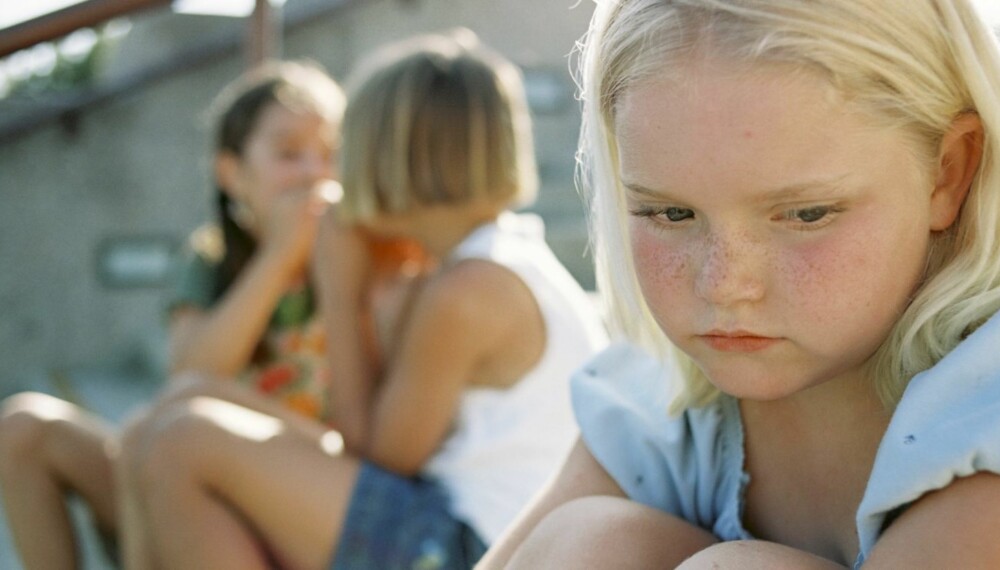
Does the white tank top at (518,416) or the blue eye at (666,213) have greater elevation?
the blue eye at (666,213)

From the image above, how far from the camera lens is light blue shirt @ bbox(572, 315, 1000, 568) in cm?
95

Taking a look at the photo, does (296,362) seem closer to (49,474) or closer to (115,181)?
(49,474)

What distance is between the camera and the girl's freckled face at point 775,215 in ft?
3.19

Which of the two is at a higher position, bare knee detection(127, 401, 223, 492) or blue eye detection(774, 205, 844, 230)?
blue eye detection(774, 205, 844, 230)

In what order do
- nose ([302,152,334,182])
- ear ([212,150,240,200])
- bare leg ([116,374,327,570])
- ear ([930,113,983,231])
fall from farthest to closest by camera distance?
ear ([212,150,240,200])
nose ([302,152,334,182])
bare leg ([116,374,327,570])
ear ([930,113,983,231])

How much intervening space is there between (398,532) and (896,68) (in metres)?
1.15

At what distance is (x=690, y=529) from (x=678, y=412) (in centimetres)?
15

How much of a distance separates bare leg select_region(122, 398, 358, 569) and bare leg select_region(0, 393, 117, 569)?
47 centimetres

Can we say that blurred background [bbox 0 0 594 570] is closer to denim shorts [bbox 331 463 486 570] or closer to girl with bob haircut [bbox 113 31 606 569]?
girl with bob haircut [bbox 113 31 606 569]

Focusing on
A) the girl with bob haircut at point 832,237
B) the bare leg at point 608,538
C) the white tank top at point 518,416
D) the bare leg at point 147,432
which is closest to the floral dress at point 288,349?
the bare leg at point 147,432

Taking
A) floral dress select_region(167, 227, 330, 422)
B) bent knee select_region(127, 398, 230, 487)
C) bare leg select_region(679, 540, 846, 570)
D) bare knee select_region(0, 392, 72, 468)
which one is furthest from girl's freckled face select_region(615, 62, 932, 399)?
bare knee select_region(0, 392, 72, 468)

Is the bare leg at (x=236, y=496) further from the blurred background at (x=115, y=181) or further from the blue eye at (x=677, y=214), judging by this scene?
the blurred background at (x=115, y=181)

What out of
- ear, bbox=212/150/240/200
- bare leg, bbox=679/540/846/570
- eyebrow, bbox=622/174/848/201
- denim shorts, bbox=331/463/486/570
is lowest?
denim shorts, bbox=331/463/486/570

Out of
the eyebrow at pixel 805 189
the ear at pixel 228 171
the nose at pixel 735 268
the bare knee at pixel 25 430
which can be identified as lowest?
the bare knee at pixel 25 430
